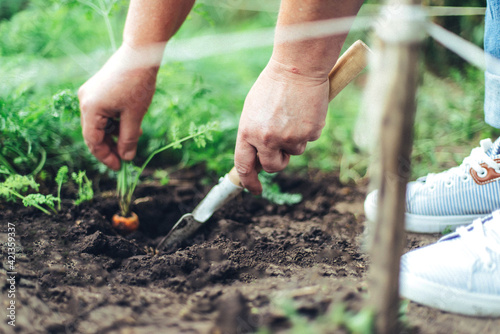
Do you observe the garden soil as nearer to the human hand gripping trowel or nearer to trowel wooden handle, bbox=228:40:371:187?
the human hand gripping trowel

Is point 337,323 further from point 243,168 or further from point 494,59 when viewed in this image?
point 494,59

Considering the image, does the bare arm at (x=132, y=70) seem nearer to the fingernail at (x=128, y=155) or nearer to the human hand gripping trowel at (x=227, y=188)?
the fingernail at (x=128, y=155)

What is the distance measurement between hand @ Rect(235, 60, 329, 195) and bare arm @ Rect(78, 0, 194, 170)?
1.65ft

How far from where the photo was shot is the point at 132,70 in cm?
160

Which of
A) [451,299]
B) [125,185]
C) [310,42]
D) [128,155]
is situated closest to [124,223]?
[125,185]

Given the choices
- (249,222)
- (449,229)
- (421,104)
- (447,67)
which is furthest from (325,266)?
(447,67)

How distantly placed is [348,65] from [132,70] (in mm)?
→ 815

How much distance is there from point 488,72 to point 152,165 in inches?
67.4

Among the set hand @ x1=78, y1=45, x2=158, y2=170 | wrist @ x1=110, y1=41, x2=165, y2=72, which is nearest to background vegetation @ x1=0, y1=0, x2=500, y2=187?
hand @ x1=78, y1=45, x2=158, y2=170

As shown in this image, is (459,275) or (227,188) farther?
(227,188)

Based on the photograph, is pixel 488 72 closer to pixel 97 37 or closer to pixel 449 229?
pixel 449 229

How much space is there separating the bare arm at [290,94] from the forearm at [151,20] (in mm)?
498

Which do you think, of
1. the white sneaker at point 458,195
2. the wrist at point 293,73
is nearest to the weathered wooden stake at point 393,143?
the wrist at point 293,73

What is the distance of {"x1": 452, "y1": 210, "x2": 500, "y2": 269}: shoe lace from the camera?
128cm
